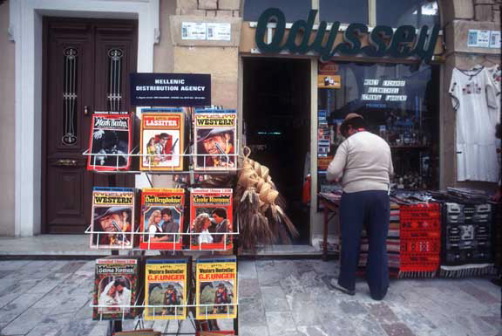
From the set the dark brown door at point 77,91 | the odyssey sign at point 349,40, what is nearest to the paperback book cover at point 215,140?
the odyssey sign at point 349,40

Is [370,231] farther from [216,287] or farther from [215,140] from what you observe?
[215,140]

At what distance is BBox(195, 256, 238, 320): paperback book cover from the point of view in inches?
88.9

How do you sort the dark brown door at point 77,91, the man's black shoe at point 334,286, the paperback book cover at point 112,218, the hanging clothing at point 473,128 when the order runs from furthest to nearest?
the dark brown door at point 77,91, the hanging clothing at point 473,128, the man's black shoe at point 334,286, the paperback book cover at point 112,218

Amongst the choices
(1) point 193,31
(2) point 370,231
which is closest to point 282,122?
(1) point 193,31

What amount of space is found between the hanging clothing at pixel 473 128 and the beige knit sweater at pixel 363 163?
2370mm

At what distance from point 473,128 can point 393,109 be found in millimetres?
1175

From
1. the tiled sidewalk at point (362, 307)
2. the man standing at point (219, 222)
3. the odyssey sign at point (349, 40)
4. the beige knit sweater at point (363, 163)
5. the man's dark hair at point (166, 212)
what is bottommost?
the tiled sidewalk at point (362, 307)

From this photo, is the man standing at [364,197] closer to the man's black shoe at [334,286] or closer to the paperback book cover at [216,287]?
the man's black shoe at [334,286]

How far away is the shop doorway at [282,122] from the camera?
6363 mm

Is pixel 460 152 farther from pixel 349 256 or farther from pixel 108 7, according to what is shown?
pixel 108 7

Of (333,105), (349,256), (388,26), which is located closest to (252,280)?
(349,256)

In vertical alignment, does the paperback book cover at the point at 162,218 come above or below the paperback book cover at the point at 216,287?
above

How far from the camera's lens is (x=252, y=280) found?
14.8 feet

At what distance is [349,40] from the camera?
551 centimetres
